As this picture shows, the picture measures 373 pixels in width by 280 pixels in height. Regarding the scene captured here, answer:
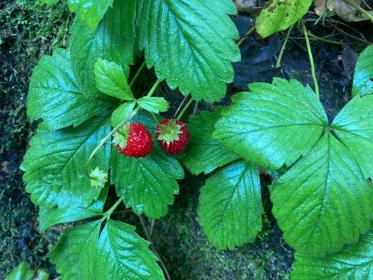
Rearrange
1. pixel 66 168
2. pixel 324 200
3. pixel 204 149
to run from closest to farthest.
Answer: pixel 324 200 < pixel 204 149 < pixel 66 168

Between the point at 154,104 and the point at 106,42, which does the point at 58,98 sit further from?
the point at 154,104

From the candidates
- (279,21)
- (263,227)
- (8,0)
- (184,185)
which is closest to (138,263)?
(184,185)

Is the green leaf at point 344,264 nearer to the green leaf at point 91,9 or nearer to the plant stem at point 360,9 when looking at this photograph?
the plant stem at point 360,9

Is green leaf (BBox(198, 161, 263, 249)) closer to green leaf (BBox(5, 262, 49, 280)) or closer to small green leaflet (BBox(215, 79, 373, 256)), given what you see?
small green leaflet (BBox(215, 79, 373, 256))

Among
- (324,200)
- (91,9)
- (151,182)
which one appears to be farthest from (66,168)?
(324,200)

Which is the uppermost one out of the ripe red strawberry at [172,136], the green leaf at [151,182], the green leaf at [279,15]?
the green leaf at [279,15]

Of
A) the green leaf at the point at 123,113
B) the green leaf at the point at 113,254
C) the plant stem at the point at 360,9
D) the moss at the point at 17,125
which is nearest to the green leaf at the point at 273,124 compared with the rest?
the green leaf at the point at 123,113

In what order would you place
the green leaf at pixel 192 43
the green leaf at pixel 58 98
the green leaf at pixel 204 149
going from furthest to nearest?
1. the green leaf at pixel 58 98
2. the green leaf at pixel 204 149
3. the green leaf at pixel 192 43
